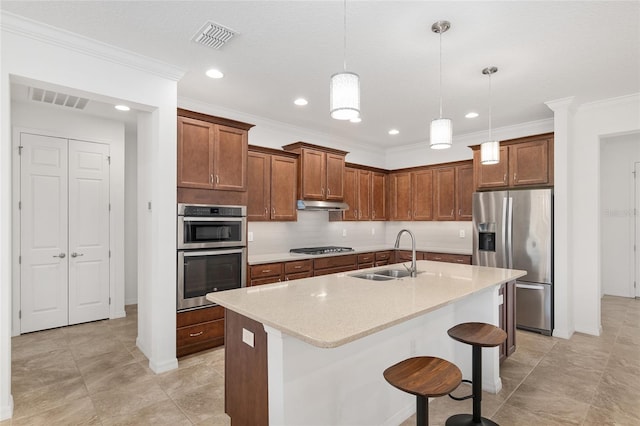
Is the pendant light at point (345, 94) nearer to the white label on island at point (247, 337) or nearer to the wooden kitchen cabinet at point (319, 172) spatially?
the white label on island at point (247, 337)

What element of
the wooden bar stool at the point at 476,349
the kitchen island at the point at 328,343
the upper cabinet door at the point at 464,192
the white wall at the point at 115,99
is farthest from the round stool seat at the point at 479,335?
the upper cabinet door at the point at 464,192

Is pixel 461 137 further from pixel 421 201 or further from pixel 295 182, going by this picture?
pixel 295 182

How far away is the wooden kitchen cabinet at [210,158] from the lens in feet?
11.4

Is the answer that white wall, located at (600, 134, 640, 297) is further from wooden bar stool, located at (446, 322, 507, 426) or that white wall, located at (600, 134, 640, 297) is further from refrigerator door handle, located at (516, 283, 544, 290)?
wooden bar stool, located at (446, 322, 507, 426)

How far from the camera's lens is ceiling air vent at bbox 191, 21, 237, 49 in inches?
99.3

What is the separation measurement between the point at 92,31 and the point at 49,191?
2654 millimetres

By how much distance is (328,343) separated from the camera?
1366 millimetres

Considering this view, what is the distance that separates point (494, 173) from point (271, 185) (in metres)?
3.10

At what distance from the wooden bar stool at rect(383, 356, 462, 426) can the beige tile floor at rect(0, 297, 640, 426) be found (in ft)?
2.99

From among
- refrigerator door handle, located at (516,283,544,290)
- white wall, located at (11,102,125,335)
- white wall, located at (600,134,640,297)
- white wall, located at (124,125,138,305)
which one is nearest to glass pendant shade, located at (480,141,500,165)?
refrigerator door handle, located at (516,283,544,290)

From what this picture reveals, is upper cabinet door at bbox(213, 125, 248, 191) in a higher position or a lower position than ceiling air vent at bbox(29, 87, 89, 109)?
lower

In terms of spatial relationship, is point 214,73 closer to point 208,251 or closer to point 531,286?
point 208,251

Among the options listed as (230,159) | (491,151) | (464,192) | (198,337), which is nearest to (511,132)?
(464,192)

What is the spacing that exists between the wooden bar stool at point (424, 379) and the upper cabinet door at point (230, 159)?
8.99 feet
